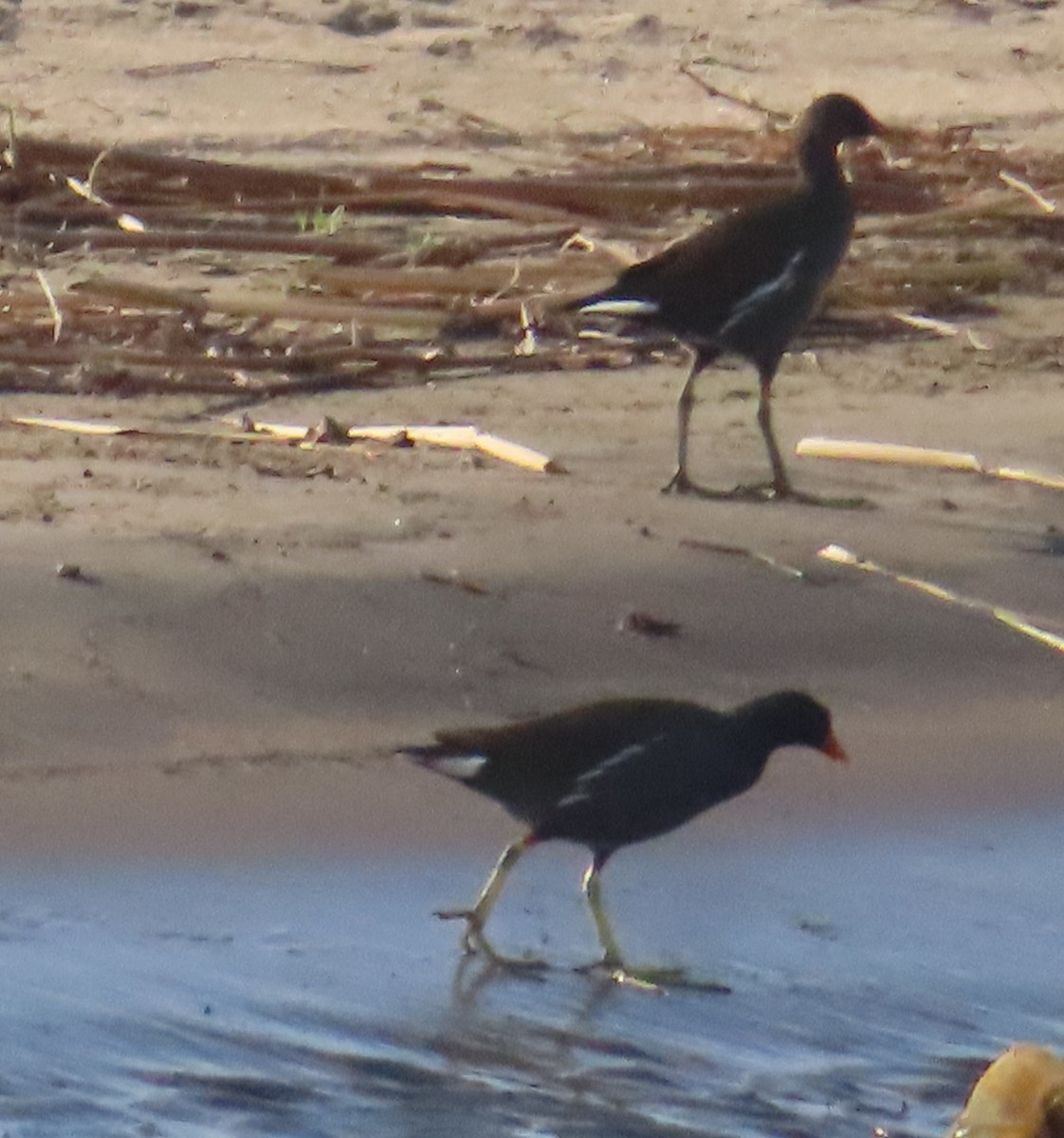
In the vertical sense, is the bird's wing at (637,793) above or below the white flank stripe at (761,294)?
below

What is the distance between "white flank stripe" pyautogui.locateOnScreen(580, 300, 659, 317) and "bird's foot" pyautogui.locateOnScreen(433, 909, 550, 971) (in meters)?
2.99

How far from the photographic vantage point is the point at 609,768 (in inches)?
204

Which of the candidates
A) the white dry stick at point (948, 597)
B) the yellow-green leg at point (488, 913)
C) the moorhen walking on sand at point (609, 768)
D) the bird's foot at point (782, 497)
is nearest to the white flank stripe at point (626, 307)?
the bird's foot at point (782, 497)

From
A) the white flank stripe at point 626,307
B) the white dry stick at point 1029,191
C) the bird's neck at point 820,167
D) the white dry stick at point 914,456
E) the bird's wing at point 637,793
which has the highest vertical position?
the bird's neck at point 820,167

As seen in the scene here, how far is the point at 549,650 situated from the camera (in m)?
6.41

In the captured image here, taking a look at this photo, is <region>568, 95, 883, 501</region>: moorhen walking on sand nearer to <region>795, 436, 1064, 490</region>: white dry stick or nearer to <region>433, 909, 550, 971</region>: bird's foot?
<region>795, 436, 1064, 490</region>: white dry stick

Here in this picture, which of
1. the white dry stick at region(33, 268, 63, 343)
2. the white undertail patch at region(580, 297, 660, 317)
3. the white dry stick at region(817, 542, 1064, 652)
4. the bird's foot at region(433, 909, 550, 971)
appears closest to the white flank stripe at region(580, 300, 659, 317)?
the white undertail patch at region(580, 297, 660, 317)

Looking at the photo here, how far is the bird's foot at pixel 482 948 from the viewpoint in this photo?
16.7 feet

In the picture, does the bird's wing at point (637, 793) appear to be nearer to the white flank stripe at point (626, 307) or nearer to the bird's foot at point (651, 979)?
the bird's foot at point (651, 979)

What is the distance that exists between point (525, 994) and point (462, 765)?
43 centimetres

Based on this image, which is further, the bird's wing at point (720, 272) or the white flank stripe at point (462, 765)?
the bird's wing at point (720, 272)

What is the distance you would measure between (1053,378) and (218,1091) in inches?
213

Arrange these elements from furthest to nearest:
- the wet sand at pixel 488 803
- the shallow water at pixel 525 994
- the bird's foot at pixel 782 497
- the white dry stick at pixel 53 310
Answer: the white dry stick at pixel 53 310 < the bird's foot at pixel 782 497 < the wet sand at pixel 488 803 < the shallow water at pixel 525 994

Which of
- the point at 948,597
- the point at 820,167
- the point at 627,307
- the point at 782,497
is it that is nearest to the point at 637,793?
the point at 948,597
